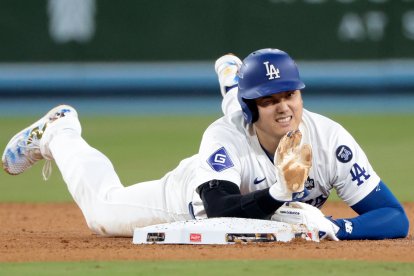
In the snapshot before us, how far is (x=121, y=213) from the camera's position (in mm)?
6375

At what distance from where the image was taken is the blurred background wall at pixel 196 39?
1559 cm

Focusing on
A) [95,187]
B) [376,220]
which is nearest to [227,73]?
[95,187]

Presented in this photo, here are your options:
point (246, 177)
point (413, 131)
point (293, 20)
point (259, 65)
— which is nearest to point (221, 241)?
point (246, 177)

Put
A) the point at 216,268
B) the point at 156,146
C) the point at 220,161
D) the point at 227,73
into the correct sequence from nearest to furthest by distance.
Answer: the point at 216,268
the point at 220,161
the point at 227,73
the point at 156,146

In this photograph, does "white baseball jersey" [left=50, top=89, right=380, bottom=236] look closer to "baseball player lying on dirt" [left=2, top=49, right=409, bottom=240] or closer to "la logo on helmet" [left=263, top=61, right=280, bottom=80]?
"baseball player lying on dirt" [left=2, top=49, right=409, bottom=240]

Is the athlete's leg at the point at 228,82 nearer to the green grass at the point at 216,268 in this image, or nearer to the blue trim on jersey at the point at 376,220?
the blue trim on jersey at the point at 376,220

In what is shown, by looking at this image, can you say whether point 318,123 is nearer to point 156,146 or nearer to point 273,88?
point 273,88

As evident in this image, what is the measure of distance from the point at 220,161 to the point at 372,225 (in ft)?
2.83

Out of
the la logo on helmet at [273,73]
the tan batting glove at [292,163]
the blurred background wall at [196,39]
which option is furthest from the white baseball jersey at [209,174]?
the blurred background wall at [196,39]

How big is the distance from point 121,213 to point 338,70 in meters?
9.89

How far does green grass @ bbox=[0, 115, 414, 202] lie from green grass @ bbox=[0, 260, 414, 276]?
167 inches

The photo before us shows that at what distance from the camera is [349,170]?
18.5 ft

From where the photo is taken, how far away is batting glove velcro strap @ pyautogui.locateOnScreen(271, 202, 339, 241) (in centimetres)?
552

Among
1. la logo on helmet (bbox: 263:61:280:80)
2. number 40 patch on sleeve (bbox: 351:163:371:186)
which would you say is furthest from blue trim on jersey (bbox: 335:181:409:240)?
la logo on helmet (bbox: 263:61:280:80)
